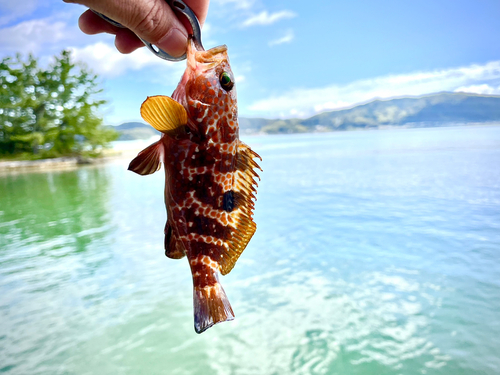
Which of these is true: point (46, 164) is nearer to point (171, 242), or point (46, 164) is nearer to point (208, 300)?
point (171, 242)

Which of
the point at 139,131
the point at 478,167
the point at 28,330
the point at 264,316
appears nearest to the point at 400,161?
the point at 478,167

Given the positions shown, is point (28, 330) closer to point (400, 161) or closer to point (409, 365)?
point (409, 365)

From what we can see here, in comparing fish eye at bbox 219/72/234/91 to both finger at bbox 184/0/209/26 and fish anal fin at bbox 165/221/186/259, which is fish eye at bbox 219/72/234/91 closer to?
fish anal fin at bbox 165/221/186/259

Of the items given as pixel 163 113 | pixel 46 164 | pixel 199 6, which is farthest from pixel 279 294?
pixel 46 164

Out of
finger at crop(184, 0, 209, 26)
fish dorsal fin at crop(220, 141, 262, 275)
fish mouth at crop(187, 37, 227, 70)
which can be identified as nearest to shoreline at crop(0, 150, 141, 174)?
finger at crop(184, 0, 209, 26)

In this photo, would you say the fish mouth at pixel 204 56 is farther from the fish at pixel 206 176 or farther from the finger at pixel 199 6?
the finger at pixel 199 6

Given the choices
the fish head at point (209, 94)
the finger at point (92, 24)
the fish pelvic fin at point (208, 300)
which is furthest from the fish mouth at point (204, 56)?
the finger at point (92, 24)
